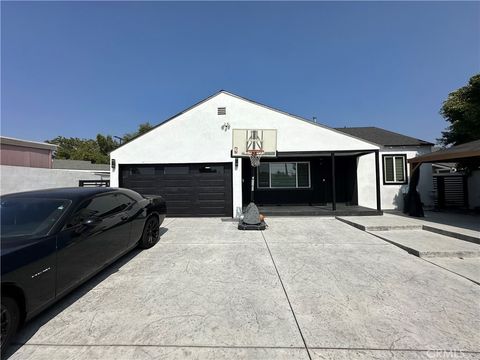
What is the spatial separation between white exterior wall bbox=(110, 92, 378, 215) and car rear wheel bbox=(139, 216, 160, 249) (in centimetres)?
439

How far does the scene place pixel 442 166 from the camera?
15.4m

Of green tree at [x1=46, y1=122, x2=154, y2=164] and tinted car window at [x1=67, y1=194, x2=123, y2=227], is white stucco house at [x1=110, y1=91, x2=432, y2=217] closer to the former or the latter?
tinted car window at [x1=67, y1=194, x2=123, y2=227]

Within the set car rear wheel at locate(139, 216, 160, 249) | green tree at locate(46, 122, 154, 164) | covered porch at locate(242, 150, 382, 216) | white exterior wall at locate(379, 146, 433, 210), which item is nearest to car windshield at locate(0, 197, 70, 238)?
car rear wheel at locate(139, 216, 160, 249)

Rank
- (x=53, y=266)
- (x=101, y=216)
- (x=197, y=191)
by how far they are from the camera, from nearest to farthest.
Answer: (x=53, y=266)
(x=101, y=216)
(x=197, y=191)

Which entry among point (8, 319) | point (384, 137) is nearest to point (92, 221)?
point (8, 319)

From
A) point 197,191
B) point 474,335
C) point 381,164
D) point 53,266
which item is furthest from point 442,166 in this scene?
point 53,266

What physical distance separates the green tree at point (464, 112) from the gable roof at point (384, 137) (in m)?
1.19

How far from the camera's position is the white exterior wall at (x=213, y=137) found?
10055mm

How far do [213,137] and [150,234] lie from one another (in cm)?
537

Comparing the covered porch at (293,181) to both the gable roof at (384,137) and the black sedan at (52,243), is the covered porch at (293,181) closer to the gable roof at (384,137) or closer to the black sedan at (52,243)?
the gable roof at (384,137)

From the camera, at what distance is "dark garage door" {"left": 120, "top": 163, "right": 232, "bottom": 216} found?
10.1 meters

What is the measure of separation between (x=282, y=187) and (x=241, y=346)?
10.0 metres

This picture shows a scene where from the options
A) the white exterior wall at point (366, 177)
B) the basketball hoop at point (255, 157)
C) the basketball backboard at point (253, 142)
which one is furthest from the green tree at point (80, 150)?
the white exterior wall at point (366, 177)

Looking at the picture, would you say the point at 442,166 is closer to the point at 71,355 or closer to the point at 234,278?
the point at 234,278
